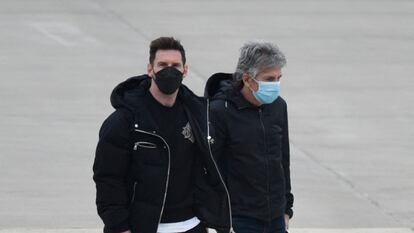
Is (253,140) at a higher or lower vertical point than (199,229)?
higher

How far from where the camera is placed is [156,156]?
4711mm

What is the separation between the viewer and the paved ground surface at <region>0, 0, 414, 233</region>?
28.2ft

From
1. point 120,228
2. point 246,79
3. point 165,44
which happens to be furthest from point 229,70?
point 120,228

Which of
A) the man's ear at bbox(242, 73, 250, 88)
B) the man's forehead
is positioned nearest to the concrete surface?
the man's ear at bbox(242, 73, 250, 88)

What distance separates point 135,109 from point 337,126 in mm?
6407

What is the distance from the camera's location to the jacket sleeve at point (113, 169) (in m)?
4.66

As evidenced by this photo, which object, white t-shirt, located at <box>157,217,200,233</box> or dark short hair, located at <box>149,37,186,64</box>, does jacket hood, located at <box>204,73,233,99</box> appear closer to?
dark short hair, located at <box>149,37,186,64</box>

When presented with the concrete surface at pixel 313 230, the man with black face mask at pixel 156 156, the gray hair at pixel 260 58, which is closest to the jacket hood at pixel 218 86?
the gray hair at pixel 260 58

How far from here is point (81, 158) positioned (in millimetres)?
9609

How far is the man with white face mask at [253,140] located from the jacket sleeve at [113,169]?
671 millimetres

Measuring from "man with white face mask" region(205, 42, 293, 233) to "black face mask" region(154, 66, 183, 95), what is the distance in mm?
595

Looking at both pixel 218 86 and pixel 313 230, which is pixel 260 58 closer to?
pixel 218 86

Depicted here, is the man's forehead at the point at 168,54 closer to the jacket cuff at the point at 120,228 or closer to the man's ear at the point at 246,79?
the man's ear at the point at 246,79

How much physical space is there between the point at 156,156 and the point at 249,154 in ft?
2.38
